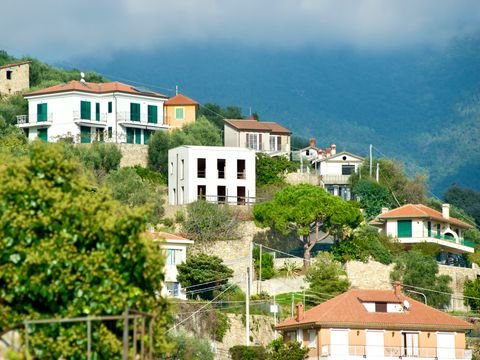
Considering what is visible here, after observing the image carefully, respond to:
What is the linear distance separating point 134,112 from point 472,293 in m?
29.5

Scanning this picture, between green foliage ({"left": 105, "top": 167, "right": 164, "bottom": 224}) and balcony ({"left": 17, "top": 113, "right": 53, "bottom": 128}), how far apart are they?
36.4 ft

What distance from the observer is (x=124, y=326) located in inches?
1150

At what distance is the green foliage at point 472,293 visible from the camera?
3456 inches

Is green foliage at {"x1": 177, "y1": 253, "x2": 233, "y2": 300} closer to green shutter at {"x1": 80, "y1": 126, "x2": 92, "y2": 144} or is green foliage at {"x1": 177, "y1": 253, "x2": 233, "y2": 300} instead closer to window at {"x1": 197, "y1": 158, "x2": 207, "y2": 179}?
window at {"x1": 197, "y1": 158, "x2": 207, "y2": 179}

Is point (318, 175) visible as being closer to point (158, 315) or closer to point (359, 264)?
point (359, 264)

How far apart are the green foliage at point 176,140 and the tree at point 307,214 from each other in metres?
12.7

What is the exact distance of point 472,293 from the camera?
88500 mm

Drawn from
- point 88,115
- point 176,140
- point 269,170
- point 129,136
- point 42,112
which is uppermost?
point 42,112

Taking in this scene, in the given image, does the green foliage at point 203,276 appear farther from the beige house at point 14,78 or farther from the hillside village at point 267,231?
the beige house at point 14,78

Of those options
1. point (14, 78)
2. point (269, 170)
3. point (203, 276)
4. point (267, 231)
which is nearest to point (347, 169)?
point (269, 170)

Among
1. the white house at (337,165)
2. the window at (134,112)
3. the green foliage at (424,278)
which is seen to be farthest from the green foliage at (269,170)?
the green foliage at (424,278)

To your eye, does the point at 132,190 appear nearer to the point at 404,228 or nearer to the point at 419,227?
the point at 404,228

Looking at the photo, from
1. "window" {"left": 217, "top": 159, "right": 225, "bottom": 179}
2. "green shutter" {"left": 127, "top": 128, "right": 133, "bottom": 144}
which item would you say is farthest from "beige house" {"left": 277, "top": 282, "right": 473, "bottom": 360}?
"green shutter" {"left": 127, "top": 128, "right": 133, "bottom": 144}

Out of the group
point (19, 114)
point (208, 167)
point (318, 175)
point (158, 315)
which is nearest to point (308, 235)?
point (208, 167)
